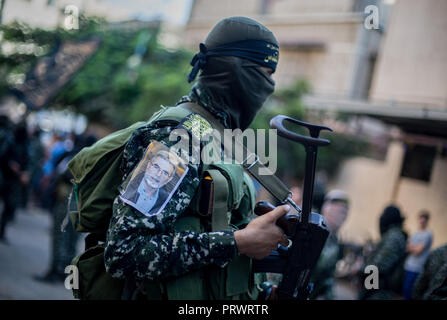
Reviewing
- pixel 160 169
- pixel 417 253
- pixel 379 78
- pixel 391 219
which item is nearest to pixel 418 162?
pixel 379 78

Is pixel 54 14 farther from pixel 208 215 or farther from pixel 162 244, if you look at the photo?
pixel 162 244

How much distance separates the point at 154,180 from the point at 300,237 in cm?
61

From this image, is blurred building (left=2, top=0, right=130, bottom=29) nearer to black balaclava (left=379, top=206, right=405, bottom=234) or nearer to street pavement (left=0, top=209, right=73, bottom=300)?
street pavement (left=0, top=209, right=73, bottom=300)

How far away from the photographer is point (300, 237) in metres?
1.69

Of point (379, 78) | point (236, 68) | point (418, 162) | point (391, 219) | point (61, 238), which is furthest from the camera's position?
point (379, 78)

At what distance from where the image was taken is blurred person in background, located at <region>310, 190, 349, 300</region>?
11.1 feet

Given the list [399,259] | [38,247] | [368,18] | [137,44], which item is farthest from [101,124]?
[368,18]

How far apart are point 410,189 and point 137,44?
9.22 metres

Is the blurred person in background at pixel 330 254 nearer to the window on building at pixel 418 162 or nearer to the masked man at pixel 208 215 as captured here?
the masked man at pixel 208 215

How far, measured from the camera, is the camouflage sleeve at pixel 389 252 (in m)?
4.10

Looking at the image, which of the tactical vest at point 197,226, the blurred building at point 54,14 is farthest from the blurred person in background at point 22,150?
the tactical vest at point 197,226

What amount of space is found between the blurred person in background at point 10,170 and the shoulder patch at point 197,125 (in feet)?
18.1

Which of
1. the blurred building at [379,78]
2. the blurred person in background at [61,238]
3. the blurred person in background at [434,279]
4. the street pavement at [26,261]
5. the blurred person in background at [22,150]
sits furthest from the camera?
the blurred building at [379,78]

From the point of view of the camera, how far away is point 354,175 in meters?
12.8
